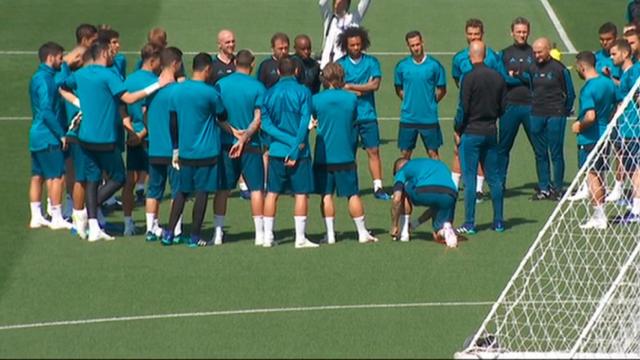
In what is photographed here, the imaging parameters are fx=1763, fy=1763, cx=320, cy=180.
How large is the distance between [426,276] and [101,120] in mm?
4113

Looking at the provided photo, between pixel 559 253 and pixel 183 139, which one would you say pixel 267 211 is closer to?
pixel 183 139

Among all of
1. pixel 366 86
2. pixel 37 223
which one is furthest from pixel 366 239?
pixel 37 223

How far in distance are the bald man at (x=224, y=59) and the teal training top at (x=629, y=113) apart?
4.69 m

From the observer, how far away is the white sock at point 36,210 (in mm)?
20359

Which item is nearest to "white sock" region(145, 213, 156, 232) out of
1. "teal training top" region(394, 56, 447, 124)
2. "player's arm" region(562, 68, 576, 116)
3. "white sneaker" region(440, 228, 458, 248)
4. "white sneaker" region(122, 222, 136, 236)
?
"white sneaker" region(122, 222, 136, 236)

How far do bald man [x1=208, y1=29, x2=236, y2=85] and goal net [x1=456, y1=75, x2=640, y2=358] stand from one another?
14.5 feet

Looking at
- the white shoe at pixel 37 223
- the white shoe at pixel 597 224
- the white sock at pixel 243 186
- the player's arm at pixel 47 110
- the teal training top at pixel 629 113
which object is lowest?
the white shoe at pixel 37 223

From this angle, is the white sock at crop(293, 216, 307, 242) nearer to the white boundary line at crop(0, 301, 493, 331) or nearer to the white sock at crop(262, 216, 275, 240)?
the white sock at crop(262, 216, 275, 240)

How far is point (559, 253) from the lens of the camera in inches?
745

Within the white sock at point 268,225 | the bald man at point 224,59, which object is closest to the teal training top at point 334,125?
the white sock at point 268,225

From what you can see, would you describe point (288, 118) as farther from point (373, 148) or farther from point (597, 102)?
point (597, 102)

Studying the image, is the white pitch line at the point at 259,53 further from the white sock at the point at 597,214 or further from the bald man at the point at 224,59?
the white sock at the point at 597,214

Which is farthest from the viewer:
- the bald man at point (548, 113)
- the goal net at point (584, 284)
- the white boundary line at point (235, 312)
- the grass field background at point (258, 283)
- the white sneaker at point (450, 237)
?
the bald man at point (548, 113)

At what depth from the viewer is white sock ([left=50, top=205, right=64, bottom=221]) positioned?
2034cm
